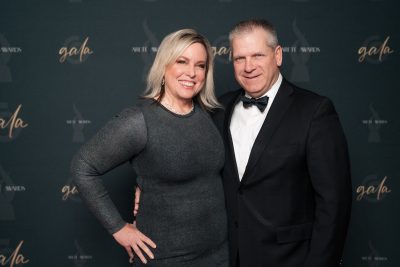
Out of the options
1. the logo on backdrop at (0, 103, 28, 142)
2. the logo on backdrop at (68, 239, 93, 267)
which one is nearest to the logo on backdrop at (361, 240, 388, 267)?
the logo on backdrop at (68, 239, 93, 267)

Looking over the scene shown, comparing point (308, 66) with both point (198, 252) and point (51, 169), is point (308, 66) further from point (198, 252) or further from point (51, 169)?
point (51, 169)

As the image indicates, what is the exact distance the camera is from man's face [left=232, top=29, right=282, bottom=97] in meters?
1.69

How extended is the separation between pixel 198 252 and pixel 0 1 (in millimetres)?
2113

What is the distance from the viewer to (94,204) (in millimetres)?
1645

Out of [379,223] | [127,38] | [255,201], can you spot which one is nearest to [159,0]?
[127,38]

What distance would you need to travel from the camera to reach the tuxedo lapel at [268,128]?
5.19 feet

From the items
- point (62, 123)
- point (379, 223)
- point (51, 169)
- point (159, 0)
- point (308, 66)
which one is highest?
point (159, 0)

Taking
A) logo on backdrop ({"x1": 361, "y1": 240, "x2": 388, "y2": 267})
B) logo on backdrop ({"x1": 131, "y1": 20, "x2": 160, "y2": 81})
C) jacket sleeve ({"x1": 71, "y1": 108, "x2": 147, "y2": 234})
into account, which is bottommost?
logo on backdrop ({"x1": 361, "y1": 240, "x2": 388, "y2": 267})

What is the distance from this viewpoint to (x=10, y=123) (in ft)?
8.32

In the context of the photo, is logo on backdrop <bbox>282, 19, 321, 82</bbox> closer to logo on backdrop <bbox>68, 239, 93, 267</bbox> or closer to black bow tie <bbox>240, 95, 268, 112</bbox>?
black bow tie <bbox>240, 95, 268, 112</bbox>

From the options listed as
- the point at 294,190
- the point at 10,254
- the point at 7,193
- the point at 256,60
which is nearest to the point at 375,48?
the point at 256,60

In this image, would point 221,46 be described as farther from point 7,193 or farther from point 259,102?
point 7,193

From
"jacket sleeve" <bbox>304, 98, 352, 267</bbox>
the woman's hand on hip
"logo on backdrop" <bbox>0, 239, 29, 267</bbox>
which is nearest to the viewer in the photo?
"jacket sleeve" <bbox>304, 98, 352, 267</bbox>

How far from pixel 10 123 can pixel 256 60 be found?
1779mm
